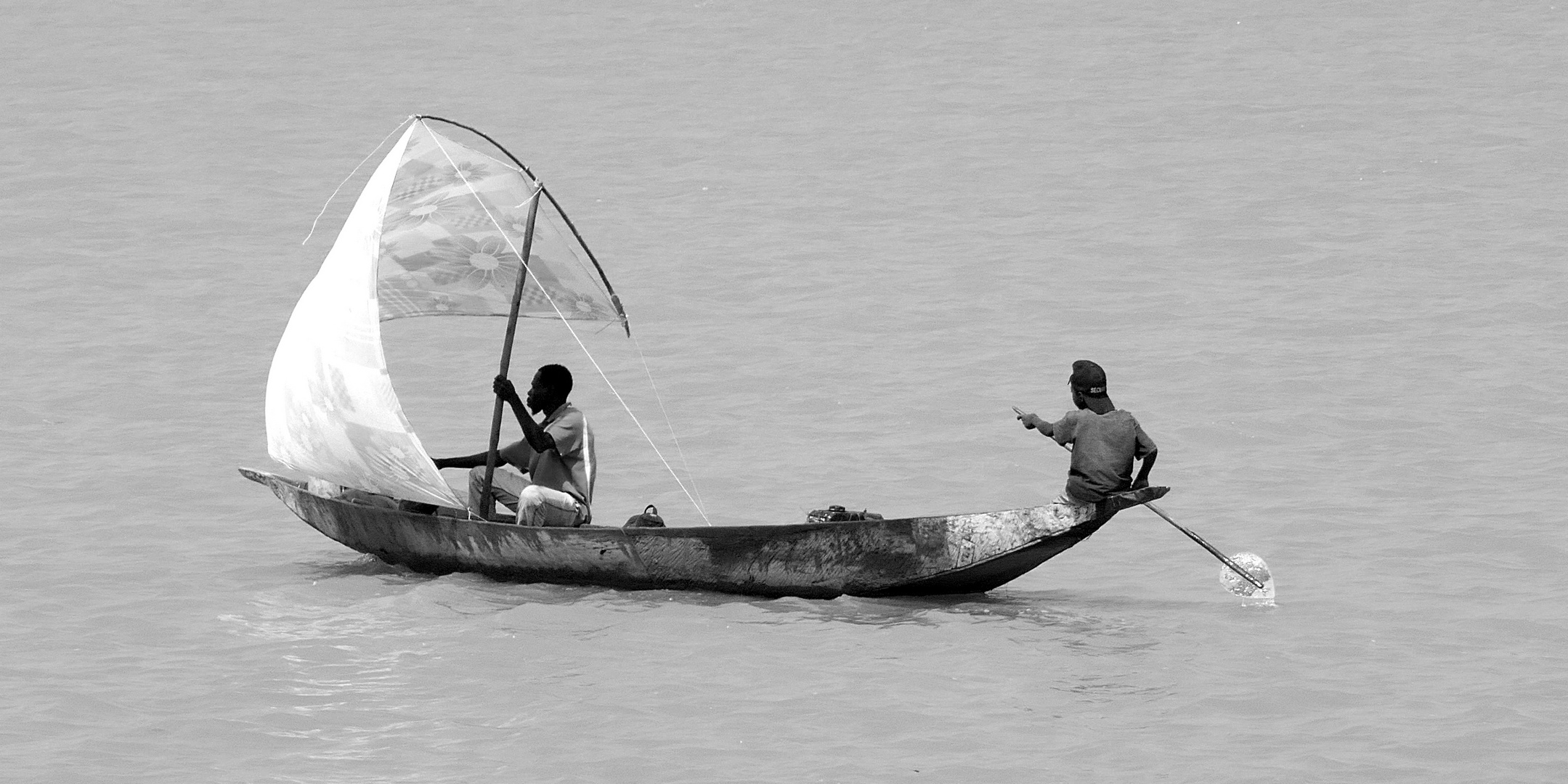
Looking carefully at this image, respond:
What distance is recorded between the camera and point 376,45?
35500 mm

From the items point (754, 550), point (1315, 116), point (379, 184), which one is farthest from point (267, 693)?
point (1315, 116)

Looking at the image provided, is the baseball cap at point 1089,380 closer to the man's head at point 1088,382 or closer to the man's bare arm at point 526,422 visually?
the man's head at point 1088,382

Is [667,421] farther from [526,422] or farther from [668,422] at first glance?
[526,422]

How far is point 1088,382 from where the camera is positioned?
11.6 meters

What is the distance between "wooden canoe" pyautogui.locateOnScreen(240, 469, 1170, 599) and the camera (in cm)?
1169

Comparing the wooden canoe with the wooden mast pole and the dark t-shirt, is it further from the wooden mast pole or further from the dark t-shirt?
the wooden mast pole

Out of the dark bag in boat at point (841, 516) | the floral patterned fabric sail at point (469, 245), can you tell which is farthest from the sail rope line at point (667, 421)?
the dark bag in boat at point (841, 516)

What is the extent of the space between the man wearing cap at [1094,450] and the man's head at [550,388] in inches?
103

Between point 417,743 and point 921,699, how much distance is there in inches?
88.5

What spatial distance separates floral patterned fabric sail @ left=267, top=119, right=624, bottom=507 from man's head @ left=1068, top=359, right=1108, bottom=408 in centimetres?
320

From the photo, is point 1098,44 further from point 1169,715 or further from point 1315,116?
Result: point 1169,715

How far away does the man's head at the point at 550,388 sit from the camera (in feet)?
40.9

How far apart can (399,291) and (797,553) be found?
11.4 feet

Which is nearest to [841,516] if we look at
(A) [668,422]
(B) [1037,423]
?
(B) [1037,423]
